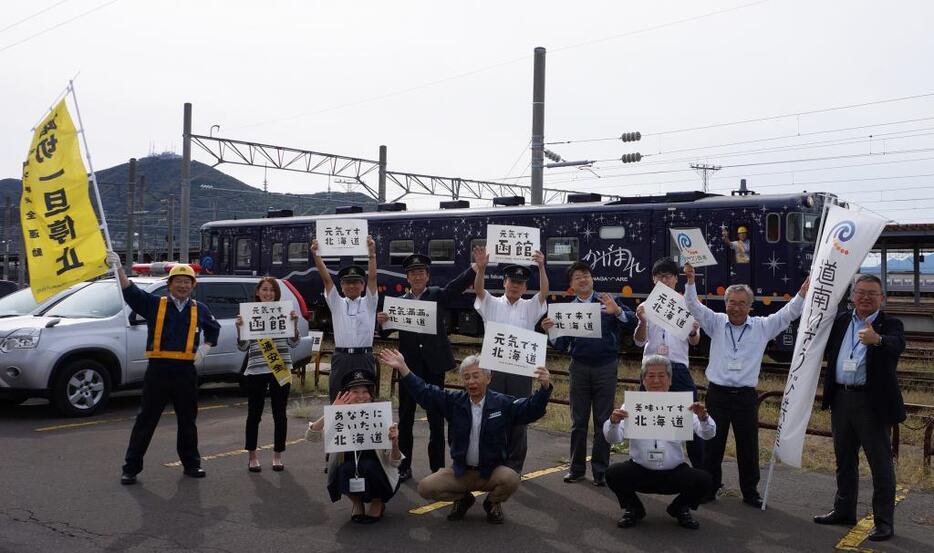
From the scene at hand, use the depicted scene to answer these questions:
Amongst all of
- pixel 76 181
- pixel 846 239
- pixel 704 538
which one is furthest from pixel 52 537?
pixel 846 239

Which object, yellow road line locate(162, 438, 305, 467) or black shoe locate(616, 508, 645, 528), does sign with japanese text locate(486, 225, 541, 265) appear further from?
yellow road line locate(162, 438, 305, 467)

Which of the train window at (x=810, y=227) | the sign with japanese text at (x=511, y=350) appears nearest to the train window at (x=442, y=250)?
the train window at (x=810, y=227)

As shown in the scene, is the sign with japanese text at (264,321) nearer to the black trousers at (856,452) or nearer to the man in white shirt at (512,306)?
the man in white shirt at (512,306)

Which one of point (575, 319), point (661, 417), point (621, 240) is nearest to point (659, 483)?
point (661, 417)

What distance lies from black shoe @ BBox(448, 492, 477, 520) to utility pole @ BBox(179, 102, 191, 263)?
19809 millimetres

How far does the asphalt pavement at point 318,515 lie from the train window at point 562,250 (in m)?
9.52

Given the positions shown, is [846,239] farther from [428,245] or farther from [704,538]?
[428,245]

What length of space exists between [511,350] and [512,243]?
173cm

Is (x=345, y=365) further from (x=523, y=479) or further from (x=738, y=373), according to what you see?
(x=738, y=373)

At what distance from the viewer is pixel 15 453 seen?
7898 millimetres

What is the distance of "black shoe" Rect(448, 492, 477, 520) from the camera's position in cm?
598

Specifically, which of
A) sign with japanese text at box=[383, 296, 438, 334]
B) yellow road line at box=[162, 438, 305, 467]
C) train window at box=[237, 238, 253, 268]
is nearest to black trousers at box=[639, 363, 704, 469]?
sign with japanese text at box=[383, 296, 438, 334]

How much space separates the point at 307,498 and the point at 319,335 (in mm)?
4675

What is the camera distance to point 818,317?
6.19 meters
